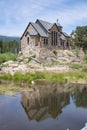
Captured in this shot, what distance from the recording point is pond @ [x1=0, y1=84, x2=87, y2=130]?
29272mm

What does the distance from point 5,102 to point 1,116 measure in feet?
27.0

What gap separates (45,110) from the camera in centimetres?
3734

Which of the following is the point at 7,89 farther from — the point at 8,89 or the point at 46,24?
the point at 46,24

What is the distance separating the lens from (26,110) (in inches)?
1457

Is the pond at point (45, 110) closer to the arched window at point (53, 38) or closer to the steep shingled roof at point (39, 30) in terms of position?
the steep shingled roof at point (39, 30)

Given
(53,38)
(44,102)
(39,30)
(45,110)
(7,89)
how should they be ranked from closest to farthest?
(45,110), (44,102), (7,89), (39,30), (53,38)

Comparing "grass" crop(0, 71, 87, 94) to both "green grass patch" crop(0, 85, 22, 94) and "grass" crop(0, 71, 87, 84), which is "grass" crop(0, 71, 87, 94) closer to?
"grass" crop(0, 71, 87, 84)

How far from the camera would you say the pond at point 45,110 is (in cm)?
2927

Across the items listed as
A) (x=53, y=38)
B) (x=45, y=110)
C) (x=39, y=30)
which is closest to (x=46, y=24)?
(x=39, y=30)

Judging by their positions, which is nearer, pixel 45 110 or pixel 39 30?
pixel 45 110

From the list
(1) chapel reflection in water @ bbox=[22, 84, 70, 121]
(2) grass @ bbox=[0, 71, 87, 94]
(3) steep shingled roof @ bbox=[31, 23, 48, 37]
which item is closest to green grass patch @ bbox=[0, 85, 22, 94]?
(1) chapel reflection in water @ bbox=[22, 84, 70, 121]

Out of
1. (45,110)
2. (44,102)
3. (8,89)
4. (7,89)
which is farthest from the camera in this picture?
(8,89)

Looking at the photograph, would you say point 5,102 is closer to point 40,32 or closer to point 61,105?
point 61,105

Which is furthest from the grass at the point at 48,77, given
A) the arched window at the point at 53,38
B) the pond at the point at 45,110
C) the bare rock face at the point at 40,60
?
the arched window at the point at 53,38
